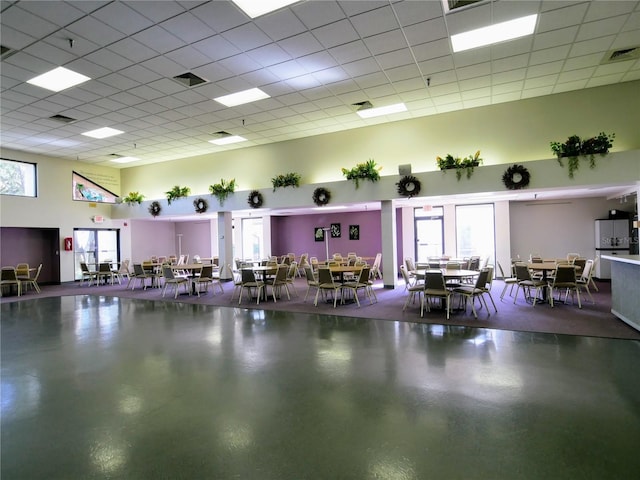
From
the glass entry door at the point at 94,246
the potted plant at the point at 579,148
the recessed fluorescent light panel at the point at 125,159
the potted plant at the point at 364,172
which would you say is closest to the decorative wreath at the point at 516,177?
the potted plant at the point at 579,148

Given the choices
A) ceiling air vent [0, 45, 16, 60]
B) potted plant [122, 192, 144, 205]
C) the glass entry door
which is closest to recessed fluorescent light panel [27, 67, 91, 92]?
ceiling air vent [0, 45, 16, 60]

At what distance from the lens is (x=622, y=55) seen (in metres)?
6.53

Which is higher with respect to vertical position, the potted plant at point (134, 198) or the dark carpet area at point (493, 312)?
the potted plant at point (134, 198)

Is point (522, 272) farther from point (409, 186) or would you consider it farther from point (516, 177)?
point (409, 186)

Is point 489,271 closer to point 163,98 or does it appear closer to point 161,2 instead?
point 161,2

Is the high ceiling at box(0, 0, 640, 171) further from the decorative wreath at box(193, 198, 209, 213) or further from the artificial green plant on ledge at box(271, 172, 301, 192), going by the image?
the decorative wreath at box(193, 198, 209, 213)

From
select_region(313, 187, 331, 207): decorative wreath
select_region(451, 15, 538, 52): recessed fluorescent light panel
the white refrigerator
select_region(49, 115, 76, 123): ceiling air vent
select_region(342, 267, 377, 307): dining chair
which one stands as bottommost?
select_region(342, 267, 377, 307): dining chair

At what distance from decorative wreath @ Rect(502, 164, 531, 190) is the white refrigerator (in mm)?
4014

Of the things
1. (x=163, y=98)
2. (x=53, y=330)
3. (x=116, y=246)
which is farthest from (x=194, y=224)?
(x=53, y=330)

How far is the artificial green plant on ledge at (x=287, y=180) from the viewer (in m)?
11.2

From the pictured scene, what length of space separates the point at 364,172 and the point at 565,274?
17.7 feet

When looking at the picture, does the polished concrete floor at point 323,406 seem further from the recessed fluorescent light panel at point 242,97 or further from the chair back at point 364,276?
the recessed fluorescent light panel at point 242,97

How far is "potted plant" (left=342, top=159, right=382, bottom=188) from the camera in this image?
9867 mm

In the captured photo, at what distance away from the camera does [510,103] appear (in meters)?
8.97
